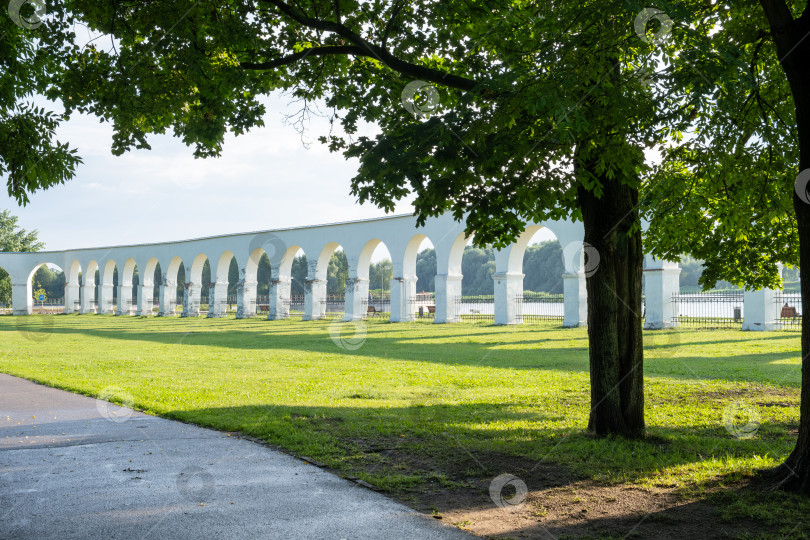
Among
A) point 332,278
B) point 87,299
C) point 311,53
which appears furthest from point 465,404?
point 332,278

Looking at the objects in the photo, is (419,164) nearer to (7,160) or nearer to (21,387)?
(7,160)

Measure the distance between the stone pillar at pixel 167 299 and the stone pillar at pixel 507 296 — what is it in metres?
26.6

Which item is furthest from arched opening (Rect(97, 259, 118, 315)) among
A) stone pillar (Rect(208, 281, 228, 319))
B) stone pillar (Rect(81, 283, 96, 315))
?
stone pillar (Rect(208, 281, 228, 319))

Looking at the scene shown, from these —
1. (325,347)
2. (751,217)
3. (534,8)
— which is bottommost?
(325,347)

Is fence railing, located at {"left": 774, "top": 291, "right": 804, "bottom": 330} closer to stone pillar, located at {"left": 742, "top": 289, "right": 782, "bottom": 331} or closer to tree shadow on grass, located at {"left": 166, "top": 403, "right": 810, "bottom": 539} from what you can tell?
stone pillar, located at {"left": 742, "top": 289, "right": 782, "bottom": 331}

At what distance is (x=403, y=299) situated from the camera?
28859 millimetres

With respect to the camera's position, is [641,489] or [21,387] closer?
[641,489]

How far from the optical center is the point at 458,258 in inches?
1055

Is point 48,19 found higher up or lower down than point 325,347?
higher up

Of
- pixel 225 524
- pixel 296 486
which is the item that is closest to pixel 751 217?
pixel 296 486

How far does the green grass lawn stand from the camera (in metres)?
4.87

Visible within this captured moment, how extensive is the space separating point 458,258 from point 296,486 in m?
22.8

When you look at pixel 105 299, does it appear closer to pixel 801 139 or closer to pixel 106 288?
pixel 106 288

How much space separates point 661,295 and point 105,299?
42761 mm
